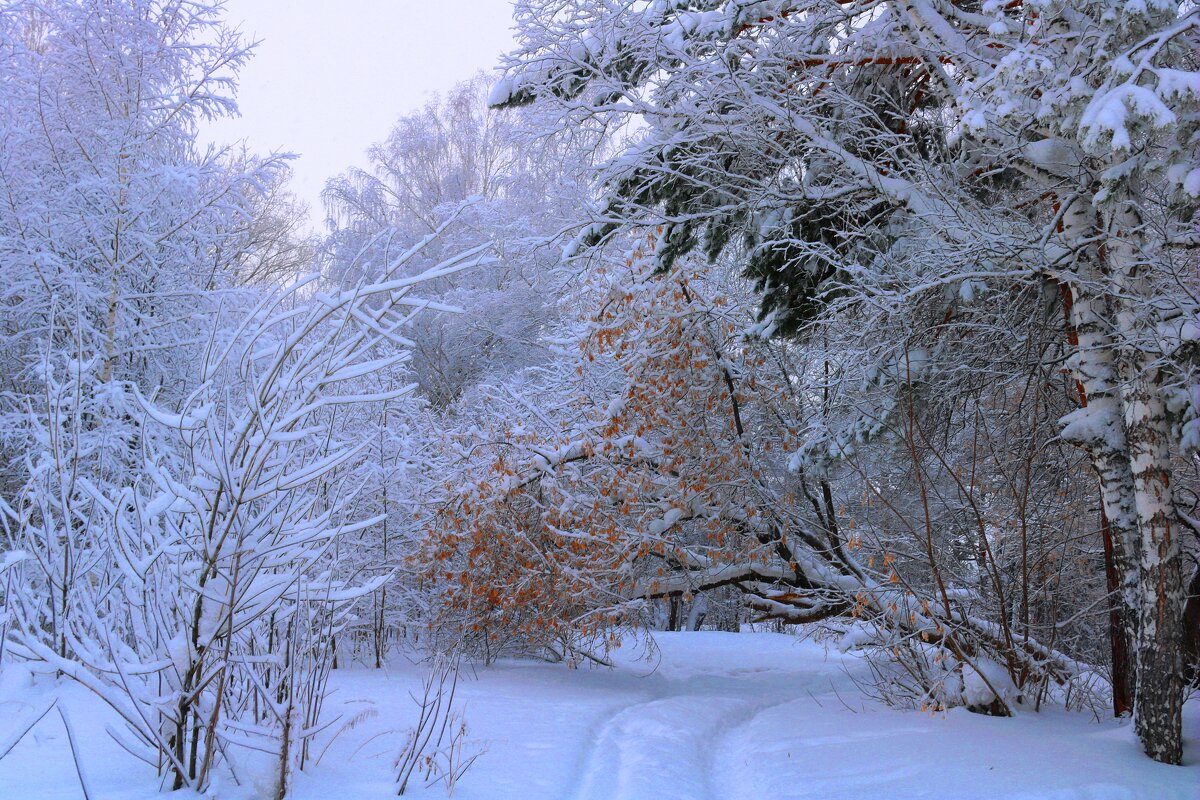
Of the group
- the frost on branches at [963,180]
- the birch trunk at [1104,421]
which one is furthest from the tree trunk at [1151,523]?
the birch trunk at [1104,421]

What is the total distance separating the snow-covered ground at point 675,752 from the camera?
4184 mm

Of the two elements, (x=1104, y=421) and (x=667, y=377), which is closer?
(x=1104, y=421)

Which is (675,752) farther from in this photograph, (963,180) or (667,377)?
(963,180)

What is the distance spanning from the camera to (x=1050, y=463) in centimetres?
814

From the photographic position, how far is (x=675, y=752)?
6207 mm

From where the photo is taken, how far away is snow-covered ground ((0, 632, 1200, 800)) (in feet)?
13.7

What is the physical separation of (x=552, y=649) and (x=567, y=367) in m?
4.67

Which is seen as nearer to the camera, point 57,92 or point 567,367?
point 57,92

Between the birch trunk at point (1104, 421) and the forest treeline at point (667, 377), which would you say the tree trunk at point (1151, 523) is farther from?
the birch trunk at point (1104, 421)

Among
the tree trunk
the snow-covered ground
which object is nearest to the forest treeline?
the tree trunk

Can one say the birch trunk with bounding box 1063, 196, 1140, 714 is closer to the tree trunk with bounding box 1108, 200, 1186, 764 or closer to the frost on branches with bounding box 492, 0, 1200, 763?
the frost on branches with bounding box 492, 0, 1200, 763

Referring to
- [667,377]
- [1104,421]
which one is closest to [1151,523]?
[1104,421]

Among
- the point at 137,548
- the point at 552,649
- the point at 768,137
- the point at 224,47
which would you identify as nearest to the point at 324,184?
the point at 224,47

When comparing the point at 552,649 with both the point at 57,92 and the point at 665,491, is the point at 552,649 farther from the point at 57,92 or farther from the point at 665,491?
the point at 57,92
